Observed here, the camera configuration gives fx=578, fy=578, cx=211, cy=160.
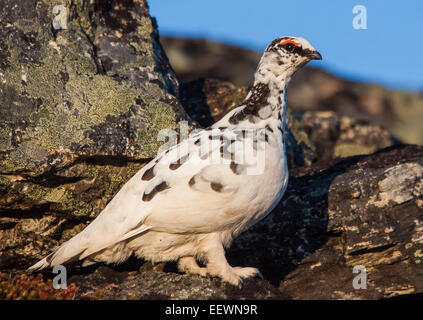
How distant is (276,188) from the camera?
14.7 ft

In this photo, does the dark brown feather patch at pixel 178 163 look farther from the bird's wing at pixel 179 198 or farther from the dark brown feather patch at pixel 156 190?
the dark brown feather patch at pixel 156 190

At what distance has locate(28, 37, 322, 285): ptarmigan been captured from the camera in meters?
4.32

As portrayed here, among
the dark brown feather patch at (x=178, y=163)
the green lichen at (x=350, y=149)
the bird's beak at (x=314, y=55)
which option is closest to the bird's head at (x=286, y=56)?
the bird's beak at (x=314, y=55)

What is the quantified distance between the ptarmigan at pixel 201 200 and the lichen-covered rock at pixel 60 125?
48cm

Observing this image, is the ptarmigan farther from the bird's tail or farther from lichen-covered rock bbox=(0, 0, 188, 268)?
lichen-covered rock bbox=(0, 0, 188, 268)

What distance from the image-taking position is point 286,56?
5.03 metres

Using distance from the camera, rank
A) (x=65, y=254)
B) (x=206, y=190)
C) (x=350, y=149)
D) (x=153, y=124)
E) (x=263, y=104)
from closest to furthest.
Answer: (x=206, y=190) < (x=65, y=254) < (x=263, y=104) < (x=153, y=124) < (x=350, y=149)

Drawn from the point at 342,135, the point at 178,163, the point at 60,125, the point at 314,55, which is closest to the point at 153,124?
the point at 60,125

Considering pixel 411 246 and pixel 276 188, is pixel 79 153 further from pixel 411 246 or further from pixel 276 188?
pixel 411 246

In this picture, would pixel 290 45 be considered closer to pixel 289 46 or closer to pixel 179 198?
pixel 289 46


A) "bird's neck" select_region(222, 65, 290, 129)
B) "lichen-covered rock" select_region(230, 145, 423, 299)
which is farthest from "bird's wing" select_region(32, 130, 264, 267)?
"lichen-covered rock" select_region(230, 145, 423, 299)

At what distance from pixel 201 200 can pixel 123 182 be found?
1.18m

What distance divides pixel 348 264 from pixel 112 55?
309 centimetres
